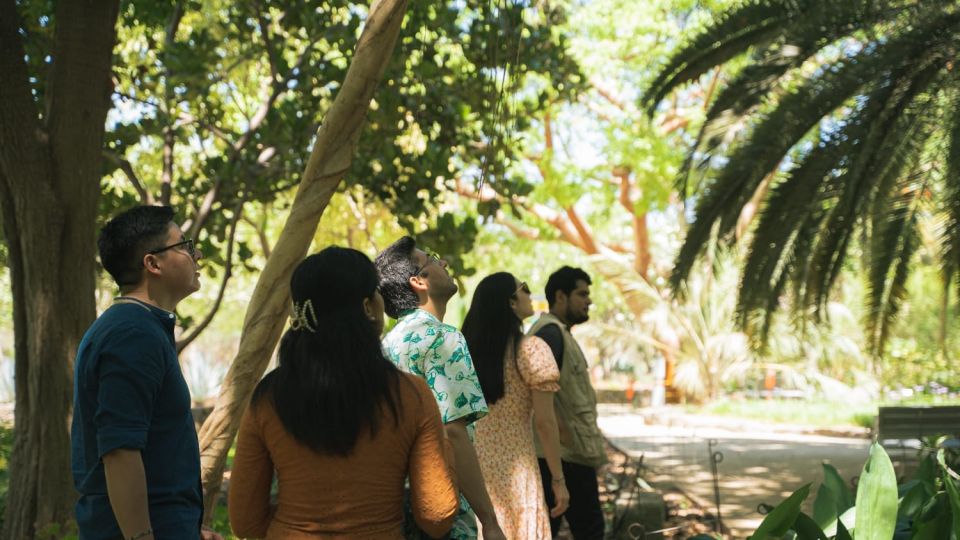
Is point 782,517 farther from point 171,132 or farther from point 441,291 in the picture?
point 171,132

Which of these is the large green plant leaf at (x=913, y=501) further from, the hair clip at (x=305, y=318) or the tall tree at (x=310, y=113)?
the tall tree at (x=310, y=113)

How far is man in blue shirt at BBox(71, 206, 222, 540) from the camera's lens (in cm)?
280

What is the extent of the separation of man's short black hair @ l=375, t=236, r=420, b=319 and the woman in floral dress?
44.1 inches

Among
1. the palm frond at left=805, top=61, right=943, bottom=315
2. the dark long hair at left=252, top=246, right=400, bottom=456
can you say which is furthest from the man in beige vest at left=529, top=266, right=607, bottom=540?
the palm frond at left=805, top=61, right=943, bottom=315

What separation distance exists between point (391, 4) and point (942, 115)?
6.42 meters

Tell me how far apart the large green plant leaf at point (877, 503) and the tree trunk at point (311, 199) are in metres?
1.95

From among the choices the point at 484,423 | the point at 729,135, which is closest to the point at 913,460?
the point at 729,135

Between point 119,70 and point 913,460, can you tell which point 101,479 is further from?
point 913,460

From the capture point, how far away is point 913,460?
40.5 ft

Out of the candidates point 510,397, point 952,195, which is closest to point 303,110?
point 510,397

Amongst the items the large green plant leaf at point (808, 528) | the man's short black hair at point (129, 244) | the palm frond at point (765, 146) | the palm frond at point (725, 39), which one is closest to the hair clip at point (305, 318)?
the man's short black hair at point (129, 244)

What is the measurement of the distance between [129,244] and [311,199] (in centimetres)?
62

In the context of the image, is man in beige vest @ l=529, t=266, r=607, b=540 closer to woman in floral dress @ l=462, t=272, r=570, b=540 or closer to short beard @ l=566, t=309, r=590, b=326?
short beard @ l=566, t=309, r=590, b=326

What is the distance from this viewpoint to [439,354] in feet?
12.2
